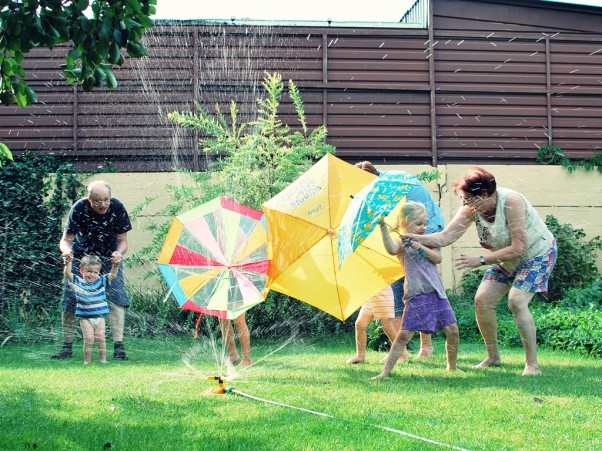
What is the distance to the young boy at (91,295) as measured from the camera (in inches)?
316

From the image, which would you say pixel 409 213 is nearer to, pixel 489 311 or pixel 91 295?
pixel 489 311

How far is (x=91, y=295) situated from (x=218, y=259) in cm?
170

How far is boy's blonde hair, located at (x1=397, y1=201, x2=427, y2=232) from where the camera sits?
6449 millimetres

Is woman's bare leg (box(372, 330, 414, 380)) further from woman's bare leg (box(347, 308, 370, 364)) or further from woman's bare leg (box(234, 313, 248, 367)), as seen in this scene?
woman's bare leg (box(234, 313, 248, 367))

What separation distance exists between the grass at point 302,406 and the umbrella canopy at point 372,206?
3.39 ft

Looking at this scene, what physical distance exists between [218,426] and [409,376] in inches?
86.0

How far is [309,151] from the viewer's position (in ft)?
34.3

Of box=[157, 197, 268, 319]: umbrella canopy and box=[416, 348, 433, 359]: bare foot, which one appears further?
box=[416, 348, 433, 359]: bare foot

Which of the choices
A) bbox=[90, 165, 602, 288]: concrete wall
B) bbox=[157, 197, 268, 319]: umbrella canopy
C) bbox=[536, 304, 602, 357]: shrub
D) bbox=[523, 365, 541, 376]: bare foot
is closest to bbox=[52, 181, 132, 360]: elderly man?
bbox=[157, 197, 268, 319]: umbrella canopy

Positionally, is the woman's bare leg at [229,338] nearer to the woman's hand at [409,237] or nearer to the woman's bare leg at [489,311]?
the woman's hand at [409,237]

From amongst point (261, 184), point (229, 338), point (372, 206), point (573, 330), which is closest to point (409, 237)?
point (372, 206)

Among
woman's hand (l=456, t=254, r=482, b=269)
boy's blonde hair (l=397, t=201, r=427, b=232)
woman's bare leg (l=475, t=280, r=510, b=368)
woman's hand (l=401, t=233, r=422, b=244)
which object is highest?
boy's blonde hair (l=397, t=201, r=427, b=232)

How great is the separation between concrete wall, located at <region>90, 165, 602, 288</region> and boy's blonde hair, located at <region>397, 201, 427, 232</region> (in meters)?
5.56

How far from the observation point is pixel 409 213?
6457mm
